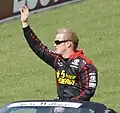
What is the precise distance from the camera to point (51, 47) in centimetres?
1853

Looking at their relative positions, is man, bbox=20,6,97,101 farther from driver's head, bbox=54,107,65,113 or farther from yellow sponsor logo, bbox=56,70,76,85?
driver's head, bbox=54,107,65,113

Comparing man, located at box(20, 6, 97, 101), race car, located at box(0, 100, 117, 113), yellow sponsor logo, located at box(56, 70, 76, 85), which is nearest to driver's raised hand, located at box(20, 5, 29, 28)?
man, located at box(20, 6, 97, 101)

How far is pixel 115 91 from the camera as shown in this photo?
48.5ft

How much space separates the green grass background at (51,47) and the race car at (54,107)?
5.47m

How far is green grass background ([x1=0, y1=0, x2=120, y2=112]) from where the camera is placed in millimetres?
14961

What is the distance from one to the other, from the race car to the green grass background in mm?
5472

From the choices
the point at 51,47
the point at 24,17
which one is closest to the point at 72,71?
the point at 24,17

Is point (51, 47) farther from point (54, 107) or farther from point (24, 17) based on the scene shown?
point (54, 107)

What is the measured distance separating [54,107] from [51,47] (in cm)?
1096

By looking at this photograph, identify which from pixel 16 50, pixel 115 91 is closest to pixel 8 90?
pixel 115 91

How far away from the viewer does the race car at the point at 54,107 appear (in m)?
7.55

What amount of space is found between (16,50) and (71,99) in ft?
33.4

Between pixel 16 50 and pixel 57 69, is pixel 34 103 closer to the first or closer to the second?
pixel 57 69

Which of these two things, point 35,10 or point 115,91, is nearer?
point 115,91
